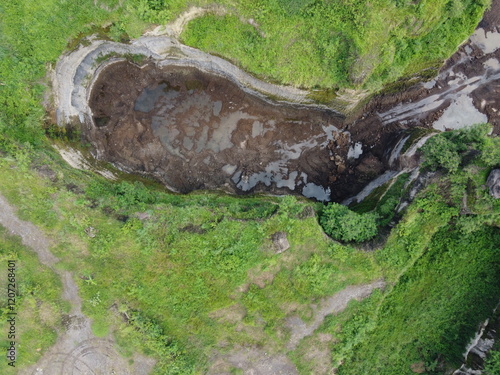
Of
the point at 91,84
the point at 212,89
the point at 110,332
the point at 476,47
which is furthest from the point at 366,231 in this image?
the point at 91,84

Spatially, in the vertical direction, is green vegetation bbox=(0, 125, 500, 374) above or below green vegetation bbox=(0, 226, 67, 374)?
above

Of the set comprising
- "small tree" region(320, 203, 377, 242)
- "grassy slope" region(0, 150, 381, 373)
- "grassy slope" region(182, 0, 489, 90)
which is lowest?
"grassy slope" region(0, 150, 381, 373)

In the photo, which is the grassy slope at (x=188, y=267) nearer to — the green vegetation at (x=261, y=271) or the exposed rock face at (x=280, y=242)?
the green vegetation at (x=261, y=271)

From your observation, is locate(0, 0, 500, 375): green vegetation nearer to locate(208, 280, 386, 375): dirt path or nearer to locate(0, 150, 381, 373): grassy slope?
locate(0, 150, 381, 373): grassy slope

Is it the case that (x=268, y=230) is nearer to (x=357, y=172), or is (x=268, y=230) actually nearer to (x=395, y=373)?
(x=357, y=172)

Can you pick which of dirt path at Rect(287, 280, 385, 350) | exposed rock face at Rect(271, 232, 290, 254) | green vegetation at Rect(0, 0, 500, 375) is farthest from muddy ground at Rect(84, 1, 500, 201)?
dirt path at Rect(287, 280, 385, 350)

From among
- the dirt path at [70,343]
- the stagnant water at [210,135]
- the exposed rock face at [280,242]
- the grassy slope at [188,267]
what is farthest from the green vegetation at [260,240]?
the stagnant water at [210,135]
